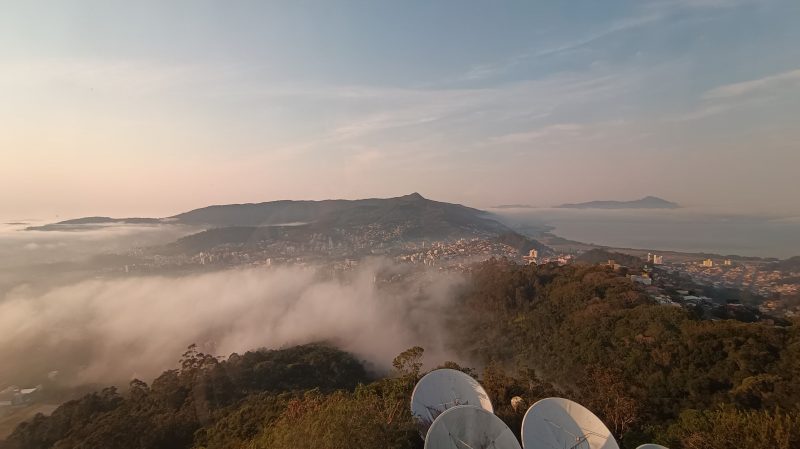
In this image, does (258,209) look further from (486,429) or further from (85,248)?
(486,429)

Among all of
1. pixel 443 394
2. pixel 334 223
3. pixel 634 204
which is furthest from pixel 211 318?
pixel 634 204

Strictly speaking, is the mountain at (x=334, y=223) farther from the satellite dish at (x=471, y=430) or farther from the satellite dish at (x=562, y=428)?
the satellite dish at (x=471, y=430)

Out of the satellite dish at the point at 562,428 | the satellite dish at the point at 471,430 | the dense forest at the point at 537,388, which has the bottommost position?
the dense forest at the point at 537,388

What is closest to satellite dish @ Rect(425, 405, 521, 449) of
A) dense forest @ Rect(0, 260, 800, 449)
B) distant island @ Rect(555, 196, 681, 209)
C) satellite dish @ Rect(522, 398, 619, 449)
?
dense forest @ Rect(0, 260, 800, 449)

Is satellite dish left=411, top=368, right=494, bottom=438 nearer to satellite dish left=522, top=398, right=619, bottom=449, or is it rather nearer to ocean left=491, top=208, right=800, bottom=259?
satellite dish left=522, top=398, right=619, bottom=449

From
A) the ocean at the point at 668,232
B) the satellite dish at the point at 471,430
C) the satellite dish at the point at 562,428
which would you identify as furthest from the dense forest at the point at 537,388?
the ocean at the point at 668,232
